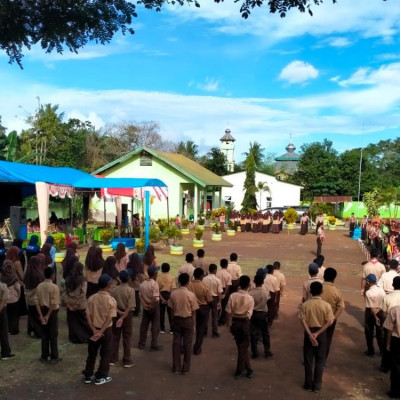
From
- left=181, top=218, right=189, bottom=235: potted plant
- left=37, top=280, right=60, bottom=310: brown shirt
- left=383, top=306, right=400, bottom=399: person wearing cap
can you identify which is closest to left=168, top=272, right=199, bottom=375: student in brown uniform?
left=37, top=280, right=60, bottom=310: brown shirt

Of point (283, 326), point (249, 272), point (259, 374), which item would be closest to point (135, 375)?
point (259, 374)

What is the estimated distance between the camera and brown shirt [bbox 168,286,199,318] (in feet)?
21.6

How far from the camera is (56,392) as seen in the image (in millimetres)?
5965

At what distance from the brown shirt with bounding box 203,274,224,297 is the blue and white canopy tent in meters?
8.20

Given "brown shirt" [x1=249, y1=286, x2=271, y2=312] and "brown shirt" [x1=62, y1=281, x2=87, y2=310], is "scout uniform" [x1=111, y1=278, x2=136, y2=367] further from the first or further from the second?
"brown shirt" [x1=249, y1=286, x2=271, y2=312]

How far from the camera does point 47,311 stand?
272 inches

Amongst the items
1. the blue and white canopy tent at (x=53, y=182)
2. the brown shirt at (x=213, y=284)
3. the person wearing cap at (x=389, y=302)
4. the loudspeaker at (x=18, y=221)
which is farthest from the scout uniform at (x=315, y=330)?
the loudspeaker at (x=18, y=221)

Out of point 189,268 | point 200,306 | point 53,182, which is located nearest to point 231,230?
point 53,182

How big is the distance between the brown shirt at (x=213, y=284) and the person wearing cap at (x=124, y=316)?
1731 millimetres

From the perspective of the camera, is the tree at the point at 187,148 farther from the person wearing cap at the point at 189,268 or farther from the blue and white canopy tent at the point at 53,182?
the person wearing cap at the point at 189,268

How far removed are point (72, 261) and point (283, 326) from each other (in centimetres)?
436

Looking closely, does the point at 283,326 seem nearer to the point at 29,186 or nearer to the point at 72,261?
the point at 72,261

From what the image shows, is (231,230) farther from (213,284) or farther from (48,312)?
(48,312)

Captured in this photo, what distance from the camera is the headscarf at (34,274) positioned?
7512 mm
